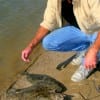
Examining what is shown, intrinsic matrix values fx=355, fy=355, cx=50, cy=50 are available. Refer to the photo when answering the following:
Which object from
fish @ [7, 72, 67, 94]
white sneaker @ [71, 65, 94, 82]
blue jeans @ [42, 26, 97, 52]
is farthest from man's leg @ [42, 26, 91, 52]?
fish @ [7, 72, 67, 94]

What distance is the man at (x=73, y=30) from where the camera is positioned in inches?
146

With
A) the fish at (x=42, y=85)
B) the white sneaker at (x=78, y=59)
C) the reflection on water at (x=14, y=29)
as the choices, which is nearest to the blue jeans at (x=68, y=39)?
the white sneaker at (x=78, y=59)

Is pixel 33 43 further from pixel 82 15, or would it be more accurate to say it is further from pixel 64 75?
pixel 64 75

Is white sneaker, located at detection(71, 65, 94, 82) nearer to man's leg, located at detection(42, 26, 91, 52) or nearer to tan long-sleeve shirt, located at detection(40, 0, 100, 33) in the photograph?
man's leg, located at detection(42, 26, 91, 52)

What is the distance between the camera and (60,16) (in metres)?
4.05

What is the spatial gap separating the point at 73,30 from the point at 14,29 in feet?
8.51

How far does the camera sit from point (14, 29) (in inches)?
270

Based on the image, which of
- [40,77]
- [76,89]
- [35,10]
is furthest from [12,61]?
[35,10]

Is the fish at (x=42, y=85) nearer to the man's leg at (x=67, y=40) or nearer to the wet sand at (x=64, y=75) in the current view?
the wet sand at (x=64, y=75)

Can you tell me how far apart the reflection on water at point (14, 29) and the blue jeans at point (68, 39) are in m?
0.87

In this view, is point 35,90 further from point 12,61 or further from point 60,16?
point 12,61

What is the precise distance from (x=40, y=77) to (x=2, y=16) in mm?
3128

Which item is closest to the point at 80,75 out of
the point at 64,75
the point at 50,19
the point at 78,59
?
the point at 64,75

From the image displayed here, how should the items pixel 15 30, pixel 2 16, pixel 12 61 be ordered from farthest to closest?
pixel 2 16, pixel 15 30, pixel 12 61
